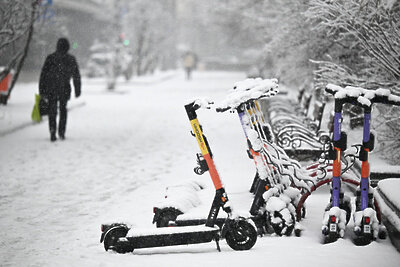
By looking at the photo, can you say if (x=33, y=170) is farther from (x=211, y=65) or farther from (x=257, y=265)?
(x=211, y=65)

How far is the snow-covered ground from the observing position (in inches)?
199

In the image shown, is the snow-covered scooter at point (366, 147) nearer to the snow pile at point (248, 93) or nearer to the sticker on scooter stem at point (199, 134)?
the snow pile at point (248, 93)

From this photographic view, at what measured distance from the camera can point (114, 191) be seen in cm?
824

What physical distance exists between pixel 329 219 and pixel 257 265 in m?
0.85

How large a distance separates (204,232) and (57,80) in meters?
7.90

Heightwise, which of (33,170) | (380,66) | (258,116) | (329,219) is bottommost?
(33,170)

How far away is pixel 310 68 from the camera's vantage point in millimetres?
13602

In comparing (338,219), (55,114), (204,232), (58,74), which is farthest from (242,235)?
(58,74)

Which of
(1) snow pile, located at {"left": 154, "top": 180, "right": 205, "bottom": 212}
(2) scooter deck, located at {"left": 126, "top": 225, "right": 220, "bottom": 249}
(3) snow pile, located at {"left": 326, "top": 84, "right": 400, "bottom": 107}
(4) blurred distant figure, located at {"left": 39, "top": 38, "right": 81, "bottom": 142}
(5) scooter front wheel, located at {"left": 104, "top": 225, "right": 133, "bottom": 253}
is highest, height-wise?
(3) snow pile, located at {"left": 326, "top": 84, "right": 400, "bottom": 107}

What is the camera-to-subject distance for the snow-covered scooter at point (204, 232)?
516cm

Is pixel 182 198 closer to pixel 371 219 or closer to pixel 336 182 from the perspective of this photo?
pixel 336 182

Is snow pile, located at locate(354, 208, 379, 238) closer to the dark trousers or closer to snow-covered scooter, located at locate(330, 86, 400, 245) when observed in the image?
snow-covered scooter, located at locate(330, 86, 400, 245)

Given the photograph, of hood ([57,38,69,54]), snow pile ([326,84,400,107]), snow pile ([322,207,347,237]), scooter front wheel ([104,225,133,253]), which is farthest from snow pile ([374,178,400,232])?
hood ([57,38,69,54])

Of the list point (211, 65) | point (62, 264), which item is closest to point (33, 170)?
point (62, 264)
